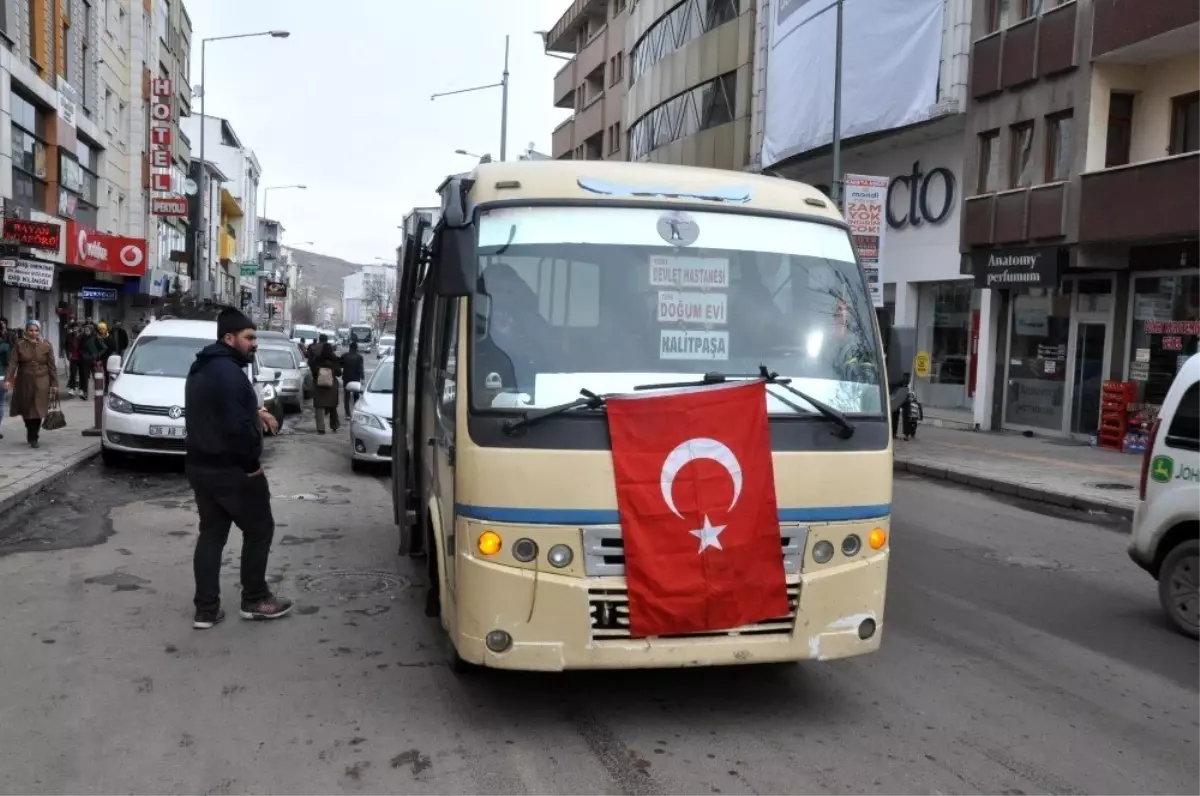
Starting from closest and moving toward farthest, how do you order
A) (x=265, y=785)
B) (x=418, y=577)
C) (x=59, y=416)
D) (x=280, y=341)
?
(x=265, y=785) < (x=418, y=577) < (x=59, y=416) < (x=280, y=341)

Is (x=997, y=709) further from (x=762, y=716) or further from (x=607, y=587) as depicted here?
(x=607, y=587)

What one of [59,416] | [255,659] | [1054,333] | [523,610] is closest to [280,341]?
[59,416]

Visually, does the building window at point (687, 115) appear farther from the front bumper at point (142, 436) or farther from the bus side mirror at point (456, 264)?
the bus side mirror at point (456, 264)

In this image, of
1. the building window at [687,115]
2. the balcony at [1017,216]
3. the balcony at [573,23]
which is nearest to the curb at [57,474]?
the balcony at [1017,216]

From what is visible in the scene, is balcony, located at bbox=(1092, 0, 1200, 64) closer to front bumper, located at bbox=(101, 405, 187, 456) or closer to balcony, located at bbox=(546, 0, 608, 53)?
front bumper, located at bbox=(101, 405, 187, 456)

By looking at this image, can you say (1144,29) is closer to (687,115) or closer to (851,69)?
(851,69)

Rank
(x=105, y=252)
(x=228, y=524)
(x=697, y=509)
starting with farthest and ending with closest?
(x=105, y=252), (x=228, y=524), (x=697, y=509)

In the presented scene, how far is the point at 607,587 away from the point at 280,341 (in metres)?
21.3

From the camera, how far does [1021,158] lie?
20734 millimetres

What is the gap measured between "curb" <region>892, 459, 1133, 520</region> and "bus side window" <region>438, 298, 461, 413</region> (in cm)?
698

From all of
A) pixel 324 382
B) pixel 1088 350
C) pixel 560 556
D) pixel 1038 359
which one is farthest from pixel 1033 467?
pixel 560 556

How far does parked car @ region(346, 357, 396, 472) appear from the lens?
41.9 ft

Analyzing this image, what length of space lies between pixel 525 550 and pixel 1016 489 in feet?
36.2

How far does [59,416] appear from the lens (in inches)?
543
